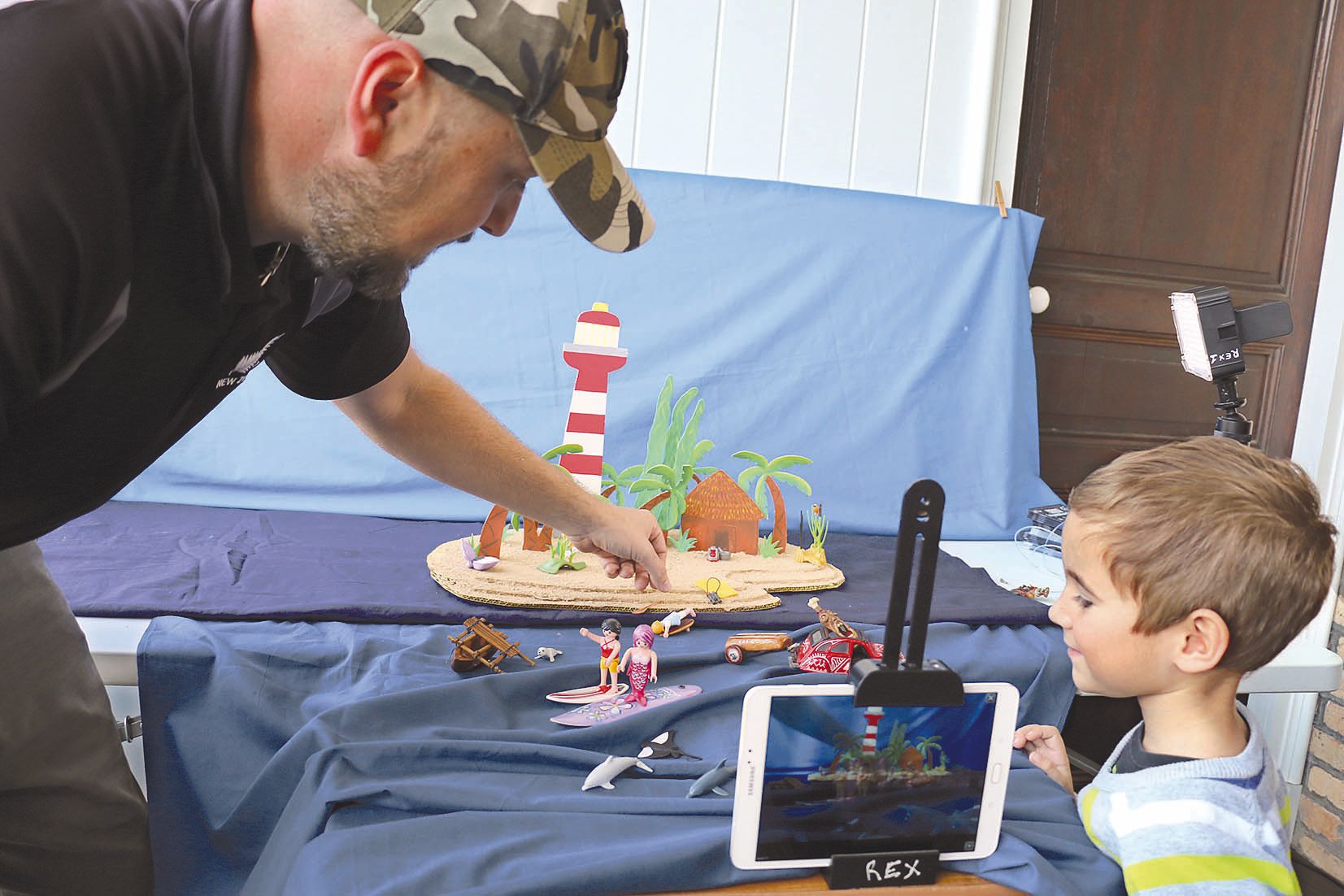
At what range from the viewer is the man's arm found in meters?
1.06

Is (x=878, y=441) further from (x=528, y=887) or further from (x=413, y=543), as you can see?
(x=528, y=887)

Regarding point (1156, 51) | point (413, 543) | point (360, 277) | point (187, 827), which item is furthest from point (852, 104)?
point (187, 827)

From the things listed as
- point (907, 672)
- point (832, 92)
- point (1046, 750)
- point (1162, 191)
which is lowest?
point (1046, 750)

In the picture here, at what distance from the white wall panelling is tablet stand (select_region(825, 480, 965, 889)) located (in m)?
1.54

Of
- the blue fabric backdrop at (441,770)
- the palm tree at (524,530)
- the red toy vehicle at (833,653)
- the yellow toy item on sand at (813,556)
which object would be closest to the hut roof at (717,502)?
the yellow toy item on sand at (813,556)

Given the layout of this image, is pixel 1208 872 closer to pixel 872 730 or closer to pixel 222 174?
pixel 872 730

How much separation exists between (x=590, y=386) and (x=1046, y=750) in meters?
0.84

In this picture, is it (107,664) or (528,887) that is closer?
(528,887)

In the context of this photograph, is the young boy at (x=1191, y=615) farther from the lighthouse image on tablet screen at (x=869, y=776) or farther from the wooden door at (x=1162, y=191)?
A: the wooden door at (x=1162, y=191)

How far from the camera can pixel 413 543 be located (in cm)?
158

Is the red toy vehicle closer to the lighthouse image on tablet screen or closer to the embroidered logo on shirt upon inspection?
the lighthouse image on tablet screen

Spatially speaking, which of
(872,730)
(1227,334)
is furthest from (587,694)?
(1227,334)

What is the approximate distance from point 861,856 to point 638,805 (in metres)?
0.19

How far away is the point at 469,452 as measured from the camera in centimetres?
107
